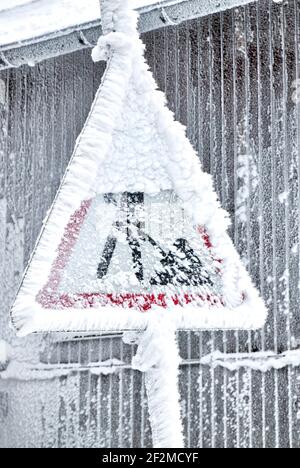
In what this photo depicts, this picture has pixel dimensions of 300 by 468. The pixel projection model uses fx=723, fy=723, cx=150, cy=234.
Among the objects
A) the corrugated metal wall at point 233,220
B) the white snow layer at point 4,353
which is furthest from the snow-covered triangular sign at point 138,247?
the white snow layer at point 4,353

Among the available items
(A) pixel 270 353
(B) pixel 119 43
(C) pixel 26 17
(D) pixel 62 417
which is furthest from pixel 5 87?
(B) pixel 119 43

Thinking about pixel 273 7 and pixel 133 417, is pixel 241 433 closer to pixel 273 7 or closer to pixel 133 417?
pixel 133 417

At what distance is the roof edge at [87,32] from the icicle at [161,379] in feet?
8.58

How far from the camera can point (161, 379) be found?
2.05 m

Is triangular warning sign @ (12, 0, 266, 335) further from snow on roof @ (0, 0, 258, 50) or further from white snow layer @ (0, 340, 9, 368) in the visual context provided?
white snow layer @ (0, 340, 9, 368)

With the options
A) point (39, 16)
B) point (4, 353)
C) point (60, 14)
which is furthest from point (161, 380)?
point (4, 353)

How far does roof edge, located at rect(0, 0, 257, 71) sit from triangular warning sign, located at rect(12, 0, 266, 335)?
6.83 ft

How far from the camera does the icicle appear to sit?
2006mm

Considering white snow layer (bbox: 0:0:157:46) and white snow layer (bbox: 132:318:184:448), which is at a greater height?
white snow layer (bbox: 0:0:157:46)

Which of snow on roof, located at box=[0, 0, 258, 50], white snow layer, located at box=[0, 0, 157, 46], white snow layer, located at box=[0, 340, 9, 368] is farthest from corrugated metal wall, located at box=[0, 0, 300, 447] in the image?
white snow layer, located at box=[0, 0, 157, 46]

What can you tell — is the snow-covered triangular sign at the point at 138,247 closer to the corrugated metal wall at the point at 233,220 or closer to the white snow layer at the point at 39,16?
the corrugated metal wall at the point at 233,220

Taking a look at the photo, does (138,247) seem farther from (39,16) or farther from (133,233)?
(39,16)

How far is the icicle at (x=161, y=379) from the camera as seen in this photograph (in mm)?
2006

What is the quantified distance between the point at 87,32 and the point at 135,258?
279cm
